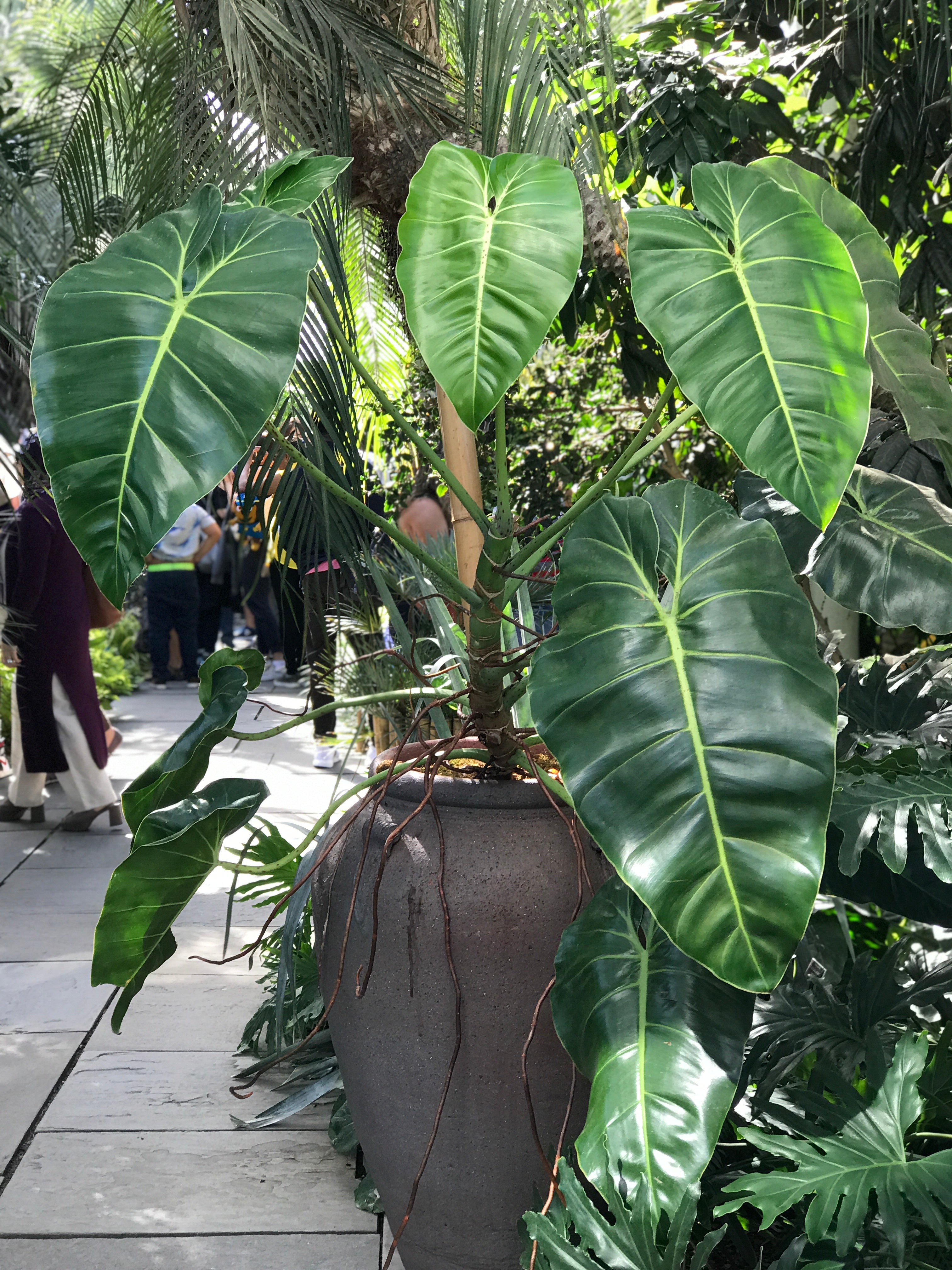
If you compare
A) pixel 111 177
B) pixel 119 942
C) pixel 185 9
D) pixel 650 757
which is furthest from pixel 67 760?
pixel 650 757

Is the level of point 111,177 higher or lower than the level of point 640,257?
higher

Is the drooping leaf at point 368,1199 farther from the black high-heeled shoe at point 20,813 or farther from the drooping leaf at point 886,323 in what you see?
the black high-heeled shoe at point 20,813

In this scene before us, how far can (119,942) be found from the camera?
5.45 feet

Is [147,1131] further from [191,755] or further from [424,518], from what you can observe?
[424,518]

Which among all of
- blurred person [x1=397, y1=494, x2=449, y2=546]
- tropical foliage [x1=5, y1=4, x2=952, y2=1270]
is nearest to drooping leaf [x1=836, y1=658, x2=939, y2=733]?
tropical foliage [x1=5, y1=4, x2=952, y2=1270]

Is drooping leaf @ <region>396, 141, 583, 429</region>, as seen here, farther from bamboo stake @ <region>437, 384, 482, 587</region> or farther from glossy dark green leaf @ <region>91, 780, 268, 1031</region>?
bamboo stake @ <region>437, 384, 482, 587</region>

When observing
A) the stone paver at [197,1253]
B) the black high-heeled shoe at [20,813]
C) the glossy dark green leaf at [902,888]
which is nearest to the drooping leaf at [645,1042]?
the glossy dark green leaf at [902,888]

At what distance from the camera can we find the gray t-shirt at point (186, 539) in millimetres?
8289

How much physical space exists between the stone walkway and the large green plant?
3.27ft

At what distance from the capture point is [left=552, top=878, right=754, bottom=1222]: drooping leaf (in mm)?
1278

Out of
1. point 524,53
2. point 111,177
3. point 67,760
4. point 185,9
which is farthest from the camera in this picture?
point 67,760

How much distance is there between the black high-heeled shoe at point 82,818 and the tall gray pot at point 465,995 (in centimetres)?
348

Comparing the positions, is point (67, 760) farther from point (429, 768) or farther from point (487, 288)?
point (487, 288)

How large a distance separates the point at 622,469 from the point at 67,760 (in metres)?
3.88
